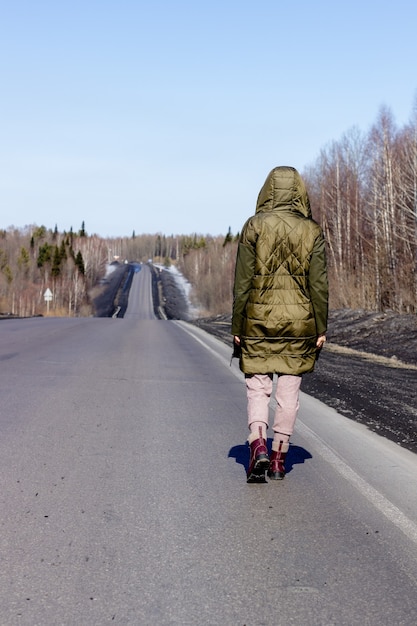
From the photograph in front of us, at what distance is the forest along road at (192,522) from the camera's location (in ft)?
9.91

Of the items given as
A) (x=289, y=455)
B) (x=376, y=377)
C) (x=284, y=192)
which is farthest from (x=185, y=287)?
(x=284, y=192)

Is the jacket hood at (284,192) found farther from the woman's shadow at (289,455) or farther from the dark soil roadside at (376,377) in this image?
the dark soil roadside at (376,377)

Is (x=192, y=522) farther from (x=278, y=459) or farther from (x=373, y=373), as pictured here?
(x=373, y=373)

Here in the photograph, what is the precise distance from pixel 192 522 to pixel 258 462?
3.10ft

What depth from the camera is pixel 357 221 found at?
46188 millimetres

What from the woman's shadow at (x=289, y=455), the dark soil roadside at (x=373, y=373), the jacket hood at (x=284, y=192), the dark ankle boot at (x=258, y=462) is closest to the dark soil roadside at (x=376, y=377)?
the dark soil roadside at (x=373, y=373)

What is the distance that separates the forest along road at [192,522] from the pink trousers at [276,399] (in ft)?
1.39

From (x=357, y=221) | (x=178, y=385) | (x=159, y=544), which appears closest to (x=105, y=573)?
(x=159, y=544)

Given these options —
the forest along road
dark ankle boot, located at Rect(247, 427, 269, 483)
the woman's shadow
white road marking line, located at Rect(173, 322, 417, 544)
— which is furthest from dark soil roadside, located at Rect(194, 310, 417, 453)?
dark ankle boot, located at Rect(247, 427, 269, 483)

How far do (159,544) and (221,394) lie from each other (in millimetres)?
5874

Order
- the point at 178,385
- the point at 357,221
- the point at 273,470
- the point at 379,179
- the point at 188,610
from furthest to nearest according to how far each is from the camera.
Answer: the point at 357,221, the point at 379,179, the point at 178,385, the point at 273,470, the point at 188,610

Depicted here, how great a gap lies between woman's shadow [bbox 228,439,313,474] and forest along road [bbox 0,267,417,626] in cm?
2

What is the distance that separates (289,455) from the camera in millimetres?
6156

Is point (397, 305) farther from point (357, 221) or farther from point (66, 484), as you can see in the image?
point (66, 484)
